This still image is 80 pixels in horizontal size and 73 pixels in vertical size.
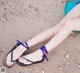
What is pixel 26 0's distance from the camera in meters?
2.25

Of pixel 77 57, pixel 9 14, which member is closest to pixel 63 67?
pixel 77 57

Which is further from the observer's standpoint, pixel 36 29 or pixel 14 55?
pixel 36 29

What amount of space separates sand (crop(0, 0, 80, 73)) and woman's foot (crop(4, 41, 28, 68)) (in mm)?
33

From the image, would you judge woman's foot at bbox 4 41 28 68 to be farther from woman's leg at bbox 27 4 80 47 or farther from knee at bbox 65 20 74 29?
knee at bbox 65 20 74 29

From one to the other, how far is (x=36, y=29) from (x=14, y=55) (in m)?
0.37

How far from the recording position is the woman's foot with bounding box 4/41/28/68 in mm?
1705

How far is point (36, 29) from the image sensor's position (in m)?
2.01

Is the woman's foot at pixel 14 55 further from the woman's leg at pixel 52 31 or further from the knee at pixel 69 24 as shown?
the knee at pixel 69 24

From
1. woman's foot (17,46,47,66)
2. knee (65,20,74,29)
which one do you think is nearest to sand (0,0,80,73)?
woman's foot (17,46,47,66)

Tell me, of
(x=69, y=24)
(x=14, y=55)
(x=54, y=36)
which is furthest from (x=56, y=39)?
(x=14, y=55)

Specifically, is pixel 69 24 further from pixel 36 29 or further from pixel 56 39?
pixel 36 29

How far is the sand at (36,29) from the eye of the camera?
175 cm

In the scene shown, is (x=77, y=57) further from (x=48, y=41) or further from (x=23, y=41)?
(x=23, y=41)

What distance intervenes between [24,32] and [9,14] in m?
0.24
